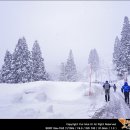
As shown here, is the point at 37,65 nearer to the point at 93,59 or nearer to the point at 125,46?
the point at 125,46

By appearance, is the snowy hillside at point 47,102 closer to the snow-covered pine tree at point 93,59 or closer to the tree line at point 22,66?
the tree line at point 22,66

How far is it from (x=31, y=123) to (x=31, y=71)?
36.9 metres

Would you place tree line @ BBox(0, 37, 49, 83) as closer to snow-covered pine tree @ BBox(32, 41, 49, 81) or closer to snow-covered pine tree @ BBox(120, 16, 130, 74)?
snow-covered pine tree @ BBox(32, 41, 49, 81)

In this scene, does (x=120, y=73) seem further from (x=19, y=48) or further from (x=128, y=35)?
(x=19, y=48)

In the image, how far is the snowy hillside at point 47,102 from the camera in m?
12.4

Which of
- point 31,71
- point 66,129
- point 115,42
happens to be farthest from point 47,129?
point 115,42

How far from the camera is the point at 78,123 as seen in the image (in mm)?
8492

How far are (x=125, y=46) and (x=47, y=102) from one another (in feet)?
120

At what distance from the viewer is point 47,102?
53.6ft

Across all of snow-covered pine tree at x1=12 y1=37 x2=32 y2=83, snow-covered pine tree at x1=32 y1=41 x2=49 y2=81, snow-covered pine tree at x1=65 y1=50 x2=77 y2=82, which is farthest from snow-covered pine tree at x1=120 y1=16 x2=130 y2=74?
snow-covered pine tree at x1=12 y1=37 x2=32 y2=83

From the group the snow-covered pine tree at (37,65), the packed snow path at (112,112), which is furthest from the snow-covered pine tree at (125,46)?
the packed snow path at (112,112)

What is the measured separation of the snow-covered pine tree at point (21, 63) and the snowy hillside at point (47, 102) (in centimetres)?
2295

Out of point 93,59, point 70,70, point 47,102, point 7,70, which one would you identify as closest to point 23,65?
point 7,70

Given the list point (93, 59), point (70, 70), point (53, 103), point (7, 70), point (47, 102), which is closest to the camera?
point (53, 103)
